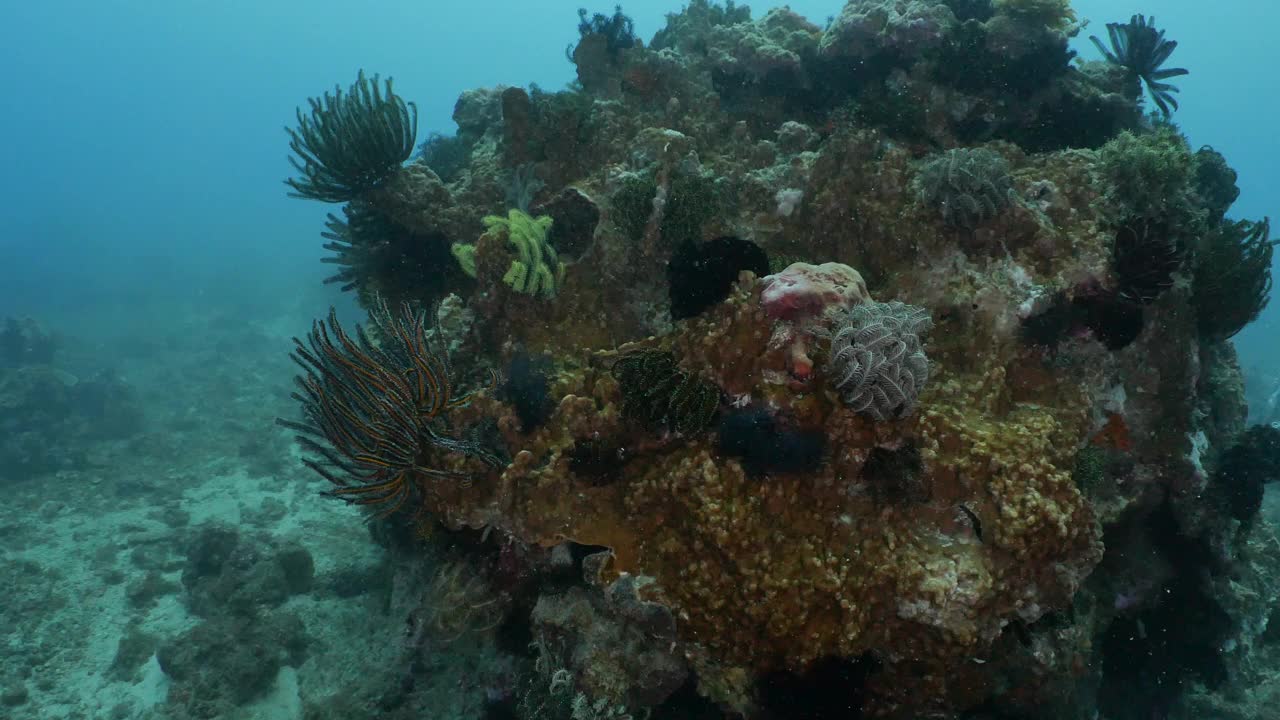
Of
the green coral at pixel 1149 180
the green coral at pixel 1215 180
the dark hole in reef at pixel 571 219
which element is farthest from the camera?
the green coral at pixel 1215 180

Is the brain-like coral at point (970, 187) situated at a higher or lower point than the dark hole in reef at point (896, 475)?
higher

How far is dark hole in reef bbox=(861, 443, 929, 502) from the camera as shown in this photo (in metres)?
5.93

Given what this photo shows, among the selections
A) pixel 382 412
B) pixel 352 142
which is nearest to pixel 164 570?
pixel 352 142

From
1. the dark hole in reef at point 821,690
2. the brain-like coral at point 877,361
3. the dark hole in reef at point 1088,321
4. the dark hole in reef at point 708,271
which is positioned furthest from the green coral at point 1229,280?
the dark hole in reef at point 821,690

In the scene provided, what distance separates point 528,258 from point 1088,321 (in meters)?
6.52

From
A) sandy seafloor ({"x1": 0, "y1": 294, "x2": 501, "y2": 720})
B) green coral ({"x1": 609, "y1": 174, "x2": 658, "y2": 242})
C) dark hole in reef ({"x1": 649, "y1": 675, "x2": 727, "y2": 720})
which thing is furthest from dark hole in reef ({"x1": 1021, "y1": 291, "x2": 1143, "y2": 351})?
sandy seafloor ({"x1": 0, "y1": 294, "x2": 501, "y2": 720})

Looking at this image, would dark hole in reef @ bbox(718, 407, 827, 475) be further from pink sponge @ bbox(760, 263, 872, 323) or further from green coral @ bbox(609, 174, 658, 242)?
green coral @ bbox(609, 174, 658, 242)

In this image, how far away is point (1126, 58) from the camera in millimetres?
11859

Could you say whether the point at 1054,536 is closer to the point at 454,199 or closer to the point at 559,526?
the point at 559,526

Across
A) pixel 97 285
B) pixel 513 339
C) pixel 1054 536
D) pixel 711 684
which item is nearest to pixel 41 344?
pixel 97 285

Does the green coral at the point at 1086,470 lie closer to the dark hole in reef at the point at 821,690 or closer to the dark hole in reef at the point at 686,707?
the dark hole in reef at the point at 821,690

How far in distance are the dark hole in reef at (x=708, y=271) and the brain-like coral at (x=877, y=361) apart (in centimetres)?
168

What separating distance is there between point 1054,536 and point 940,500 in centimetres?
96

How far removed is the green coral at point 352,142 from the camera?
959 centimetres
